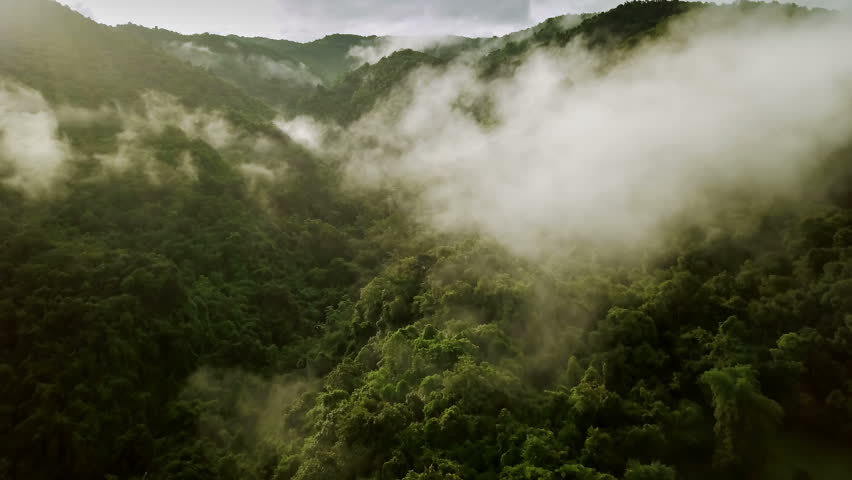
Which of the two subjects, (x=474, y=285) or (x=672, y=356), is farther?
(x=474, y=285)

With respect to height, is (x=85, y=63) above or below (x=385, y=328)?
above

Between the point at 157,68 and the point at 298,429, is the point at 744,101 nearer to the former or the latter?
the point at 298,429

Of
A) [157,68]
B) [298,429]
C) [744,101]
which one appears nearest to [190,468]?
[298,429]

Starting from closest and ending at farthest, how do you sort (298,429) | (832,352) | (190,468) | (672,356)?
(832,352) → (672,356) → (190,468) → (298,429)

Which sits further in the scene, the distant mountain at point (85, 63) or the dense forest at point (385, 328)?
the distant mountain at point (85, 63)

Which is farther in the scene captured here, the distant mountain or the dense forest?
the distant mountain

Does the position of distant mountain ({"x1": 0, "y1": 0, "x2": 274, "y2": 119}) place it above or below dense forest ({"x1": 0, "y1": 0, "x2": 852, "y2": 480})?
above

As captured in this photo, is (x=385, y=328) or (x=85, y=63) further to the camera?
(x=85, y=63)

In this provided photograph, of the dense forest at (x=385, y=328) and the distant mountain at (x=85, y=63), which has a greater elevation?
the distant mountain at (x=85, y=63)
